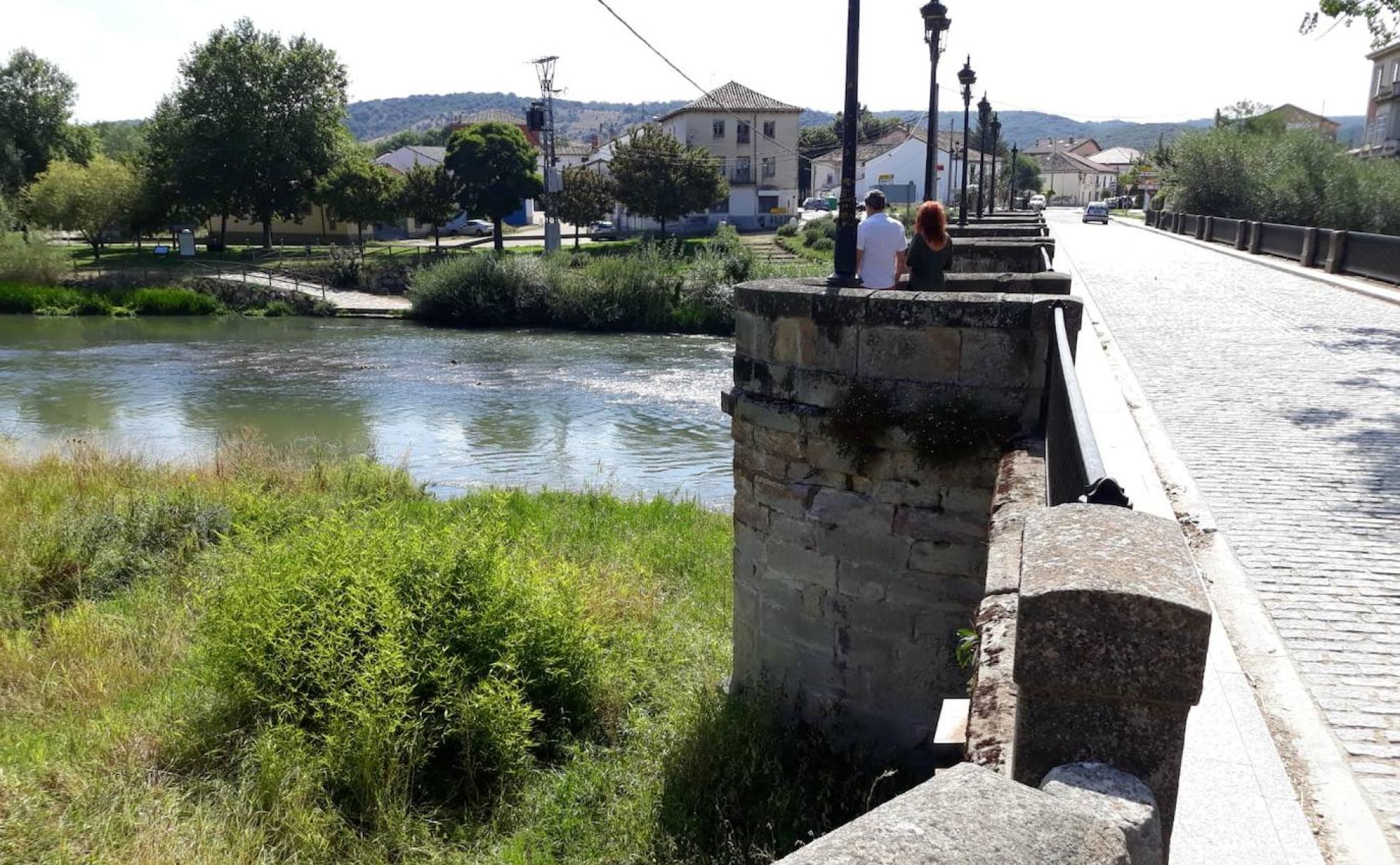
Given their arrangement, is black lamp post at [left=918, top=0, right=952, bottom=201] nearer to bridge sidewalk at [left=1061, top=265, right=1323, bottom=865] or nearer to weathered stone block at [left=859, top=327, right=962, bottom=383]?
weathered stone block at [left=859, top=327, right=962, bottom=383]

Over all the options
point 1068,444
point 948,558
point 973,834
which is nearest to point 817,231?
point 948,558

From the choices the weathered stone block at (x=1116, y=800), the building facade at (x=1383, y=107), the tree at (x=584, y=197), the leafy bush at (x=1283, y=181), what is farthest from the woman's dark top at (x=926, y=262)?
the building facade at (x=1383, y=107)

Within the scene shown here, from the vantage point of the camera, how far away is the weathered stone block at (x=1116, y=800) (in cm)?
225

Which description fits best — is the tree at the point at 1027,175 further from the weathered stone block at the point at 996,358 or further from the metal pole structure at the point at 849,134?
the weathered stone block at the point at 996,358

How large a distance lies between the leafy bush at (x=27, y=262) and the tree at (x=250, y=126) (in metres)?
8.89

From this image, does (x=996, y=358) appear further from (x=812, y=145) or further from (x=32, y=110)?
(x=812, y=145)

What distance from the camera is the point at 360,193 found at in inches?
2270

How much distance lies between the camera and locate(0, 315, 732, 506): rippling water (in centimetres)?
2178

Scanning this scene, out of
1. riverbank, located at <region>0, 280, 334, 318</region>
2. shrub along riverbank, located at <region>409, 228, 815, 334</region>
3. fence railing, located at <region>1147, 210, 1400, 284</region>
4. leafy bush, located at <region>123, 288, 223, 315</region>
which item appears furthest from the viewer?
leafy bush, located at <region>123, 288, 223, 315</region>

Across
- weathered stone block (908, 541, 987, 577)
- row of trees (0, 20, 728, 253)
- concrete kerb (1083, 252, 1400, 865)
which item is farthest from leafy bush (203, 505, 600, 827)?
row of trees (0, 20, 728, 253)

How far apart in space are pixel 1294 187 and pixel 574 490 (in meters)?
27.3

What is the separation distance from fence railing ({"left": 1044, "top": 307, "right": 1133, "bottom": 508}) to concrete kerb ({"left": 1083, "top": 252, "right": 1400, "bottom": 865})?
998mm

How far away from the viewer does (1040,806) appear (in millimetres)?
2115

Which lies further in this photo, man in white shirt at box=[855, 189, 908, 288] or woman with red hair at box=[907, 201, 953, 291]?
man in white shirt at box=[855, 189, 908, 288]
